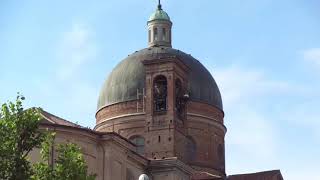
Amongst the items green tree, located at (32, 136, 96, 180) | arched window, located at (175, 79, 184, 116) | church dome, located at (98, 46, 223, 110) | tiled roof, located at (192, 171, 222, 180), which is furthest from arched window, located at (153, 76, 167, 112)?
green tree, located at (32, 136, 96, 180)

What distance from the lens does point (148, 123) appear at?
5188cm

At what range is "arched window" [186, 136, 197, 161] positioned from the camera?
5892 centimetres

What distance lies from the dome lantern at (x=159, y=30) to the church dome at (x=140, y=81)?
862 mm

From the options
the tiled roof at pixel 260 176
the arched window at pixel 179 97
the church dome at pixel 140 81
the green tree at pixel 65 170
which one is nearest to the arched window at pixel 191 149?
the church dome at pixel 140 81

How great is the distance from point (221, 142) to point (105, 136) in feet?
56.7

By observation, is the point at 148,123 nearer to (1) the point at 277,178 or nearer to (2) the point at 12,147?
(1) the point at 277,178

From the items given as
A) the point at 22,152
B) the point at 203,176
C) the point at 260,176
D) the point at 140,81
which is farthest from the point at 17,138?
the point at 260,176

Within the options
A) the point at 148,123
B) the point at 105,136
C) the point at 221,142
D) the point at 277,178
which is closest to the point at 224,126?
the point at 221,142

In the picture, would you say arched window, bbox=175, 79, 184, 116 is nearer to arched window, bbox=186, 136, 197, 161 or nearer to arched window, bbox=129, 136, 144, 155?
arched window, bbox=129, 136, 144, 155

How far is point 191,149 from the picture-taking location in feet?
196

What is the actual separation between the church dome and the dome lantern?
2.83 ft

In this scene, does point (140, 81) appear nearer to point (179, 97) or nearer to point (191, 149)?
point (191, 149)

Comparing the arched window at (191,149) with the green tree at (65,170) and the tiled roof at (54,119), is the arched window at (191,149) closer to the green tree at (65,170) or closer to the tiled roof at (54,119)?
the tiled roof at (54,119)

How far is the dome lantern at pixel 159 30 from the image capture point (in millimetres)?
62562
